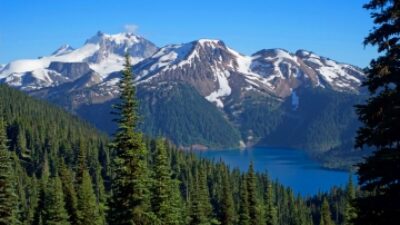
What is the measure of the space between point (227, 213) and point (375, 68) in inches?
2271

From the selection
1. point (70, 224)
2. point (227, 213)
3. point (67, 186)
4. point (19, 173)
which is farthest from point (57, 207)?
point (19, 173)

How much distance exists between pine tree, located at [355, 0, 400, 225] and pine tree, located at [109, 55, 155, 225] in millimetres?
14471

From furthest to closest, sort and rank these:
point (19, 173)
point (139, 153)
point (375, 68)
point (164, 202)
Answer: point (19, 173) < point (164, 202) < point (139, 153) < point (375, 68)

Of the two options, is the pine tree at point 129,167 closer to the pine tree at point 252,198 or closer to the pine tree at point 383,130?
Result: the pine tree at point 383,130

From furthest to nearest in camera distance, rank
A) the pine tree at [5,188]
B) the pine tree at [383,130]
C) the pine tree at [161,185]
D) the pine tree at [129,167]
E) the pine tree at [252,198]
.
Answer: the pine tree at [252,198] → the pine tree at [161,185] → the pine tree at [5,188] → the pine tree at [129,167] → the pine tree at [383,130]

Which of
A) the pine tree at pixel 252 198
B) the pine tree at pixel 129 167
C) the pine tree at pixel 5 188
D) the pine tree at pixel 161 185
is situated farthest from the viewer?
the pine tree at pixel 252 198

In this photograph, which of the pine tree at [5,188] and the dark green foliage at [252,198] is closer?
the pine tree at [5,188]

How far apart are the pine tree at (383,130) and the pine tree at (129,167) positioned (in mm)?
14471

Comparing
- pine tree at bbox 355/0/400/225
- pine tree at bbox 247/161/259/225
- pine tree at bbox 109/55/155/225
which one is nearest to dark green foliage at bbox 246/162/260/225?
pine tree at bbox 247/161/259/225

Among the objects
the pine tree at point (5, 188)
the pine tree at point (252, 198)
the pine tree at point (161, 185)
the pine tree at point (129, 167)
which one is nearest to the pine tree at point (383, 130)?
the pine tree at point (129, 167)

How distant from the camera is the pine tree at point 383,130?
22188 mm

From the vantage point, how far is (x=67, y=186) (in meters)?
71.2

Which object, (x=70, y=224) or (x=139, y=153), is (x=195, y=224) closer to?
(x=70, y=224)

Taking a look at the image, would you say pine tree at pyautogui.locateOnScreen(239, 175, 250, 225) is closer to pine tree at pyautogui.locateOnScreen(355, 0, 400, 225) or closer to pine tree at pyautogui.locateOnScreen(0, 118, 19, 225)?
pine tree at pyautogui.locateOnScreen(0, 118, 19, 225)
